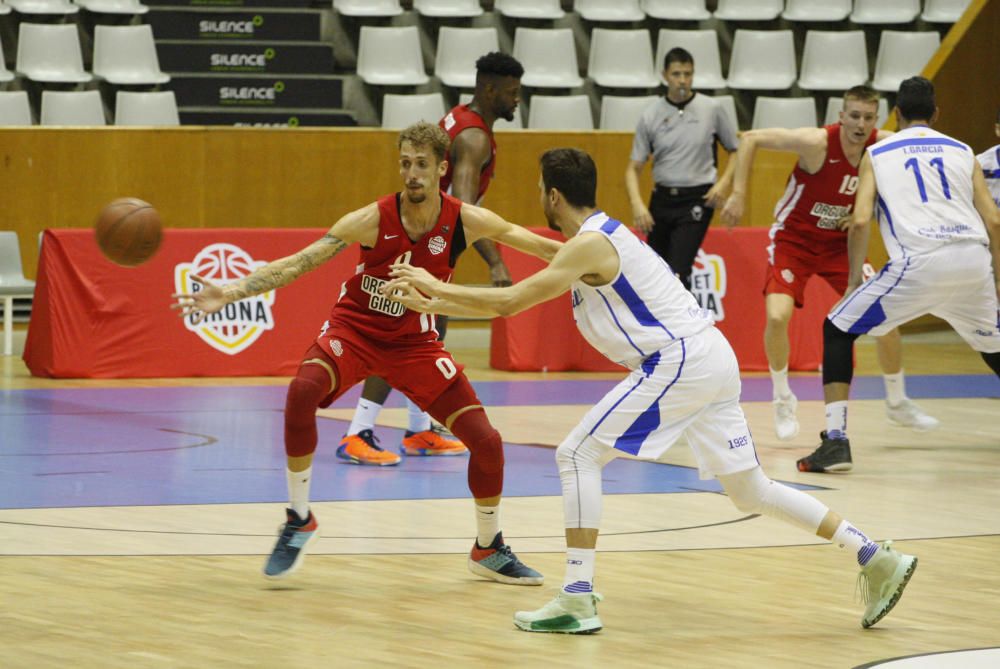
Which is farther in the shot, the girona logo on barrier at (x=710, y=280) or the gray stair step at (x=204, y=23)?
the gray stair step at (x=204, y=23)

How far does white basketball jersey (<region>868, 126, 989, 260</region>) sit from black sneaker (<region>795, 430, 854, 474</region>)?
1.03 m

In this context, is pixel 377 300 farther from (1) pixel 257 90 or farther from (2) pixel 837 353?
(1) pixel 257 90

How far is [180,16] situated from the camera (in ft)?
52.4

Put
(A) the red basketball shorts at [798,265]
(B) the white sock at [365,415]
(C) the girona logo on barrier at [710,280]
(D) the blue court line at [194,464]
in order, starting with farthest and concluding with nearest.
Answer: (C) the girona logo on barrier at [710,280] < (A) the red basketball shorts at [798,265] < (B) the white sock at [365,415] < (D) the blue court line at [194,464]

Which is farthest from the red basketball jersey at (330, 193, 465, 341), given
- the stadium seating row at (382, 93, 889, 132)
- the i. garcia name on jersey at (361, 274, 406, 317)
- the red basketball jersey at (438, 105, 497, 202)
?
the stadium seating row at (382, 93, 889, 132)

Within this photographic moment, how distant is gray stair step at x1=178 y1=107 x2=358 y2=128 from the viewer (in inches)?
615

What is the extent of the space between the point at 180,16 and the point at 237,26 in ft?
1.94

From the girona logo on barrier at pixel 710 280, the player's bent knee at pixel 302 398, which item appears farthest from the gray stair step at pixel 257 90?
the player's bent knee at pixel 302 398

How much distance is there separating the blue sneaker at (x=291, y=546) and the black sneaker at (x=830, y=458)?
333cm

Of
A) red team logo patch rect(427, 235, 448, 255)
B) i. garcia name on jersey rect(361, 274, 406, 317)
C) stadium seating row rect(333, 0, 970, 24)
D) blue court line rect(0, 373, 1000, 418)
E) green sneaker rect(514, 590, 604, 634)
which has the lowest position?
blue court line rect(0, 373, 1000, 418)

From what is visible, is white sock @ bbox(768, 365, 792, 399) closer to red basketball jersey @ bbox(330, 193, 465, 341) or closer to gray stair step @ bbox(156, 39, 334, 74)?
red basketball jersey @ bbox(330, 193, 465, 341)

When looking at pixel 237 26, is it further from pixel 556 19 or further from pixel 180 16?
pixel 556 19

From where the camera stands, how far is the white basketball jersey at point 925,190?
8.05 m

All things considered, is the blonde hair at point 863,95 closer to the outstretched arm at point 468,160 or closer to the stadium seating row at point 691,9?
the outstretched arm at point 468,160
